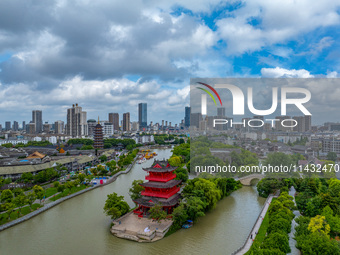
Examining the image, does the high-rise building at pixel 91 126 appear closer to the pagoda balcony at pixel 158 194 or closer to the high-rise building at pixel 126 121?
the high-rise building at pixel 126 121

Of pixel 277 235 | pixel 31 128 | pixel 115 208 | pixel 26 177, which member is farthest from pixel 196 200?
pixel 31 128

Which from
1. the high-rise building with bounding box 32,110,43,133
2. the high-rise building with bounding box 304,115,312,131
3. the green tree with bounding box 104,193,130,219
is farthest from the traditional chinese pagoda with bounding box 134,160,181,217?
the high-rise building with bounding box 32,110,43,133

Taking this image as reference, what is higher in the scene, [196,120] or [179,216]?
[196,120]

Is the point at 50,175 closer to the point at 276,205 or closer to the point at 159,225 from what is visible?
the point at 159,225

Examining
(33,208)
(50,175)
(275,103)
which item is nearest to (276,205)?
(275,103)

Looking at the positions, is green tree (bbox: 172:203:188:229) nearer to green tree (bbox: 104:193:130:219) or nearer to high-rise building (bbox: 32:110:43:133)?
green tree (bbox: 104:193:130:219)

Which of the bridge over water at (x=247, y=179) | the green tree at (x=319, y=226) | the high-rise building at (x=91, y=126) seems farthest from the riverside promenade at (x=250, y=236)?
the high-rise building at (x=91, y=126)

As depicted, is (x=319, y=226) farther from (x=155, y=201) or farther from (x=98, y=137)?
(x=98, y=137)

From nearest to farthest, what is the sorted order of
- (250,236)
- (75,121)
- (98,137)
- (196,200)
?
(250,236) < (196,200) < (98,137) < (75,121)
